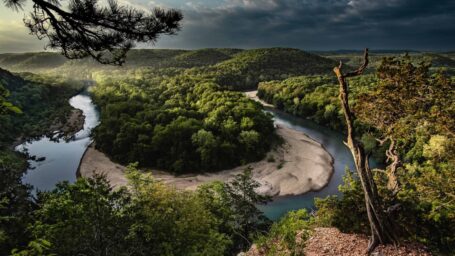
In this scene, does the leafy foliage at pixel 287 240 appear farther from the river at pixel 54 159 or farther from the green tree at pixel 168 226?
the river at pixel 54 159

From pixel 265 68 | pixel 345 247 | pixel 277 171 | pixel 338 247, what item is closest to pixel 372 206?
pixel 345 247

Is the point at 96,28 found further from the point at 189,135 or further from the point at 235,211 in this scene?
the point at 189,135

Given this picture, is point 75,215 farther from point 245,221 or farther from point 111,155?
point 111,155

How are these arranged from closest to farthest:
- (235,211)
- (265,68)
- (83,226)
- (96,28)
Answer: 1. (96,28)
2. (83,226)
3. (235,211)
4. (265,68)

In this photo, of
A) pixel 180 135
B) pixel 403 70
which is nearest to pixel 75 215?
pixel 403 70

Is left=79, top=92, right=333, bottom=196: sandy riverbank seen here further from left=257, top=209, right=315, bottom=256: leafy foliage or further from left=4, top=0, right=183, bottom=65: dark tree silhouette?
left=4, top=0, right=183, bottom=65: dark tree silhouette

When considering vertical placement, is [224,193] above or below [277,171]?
above

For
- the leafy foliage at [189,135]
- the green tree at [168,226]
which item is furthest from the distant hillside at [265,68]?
the green tree at [168,226]
